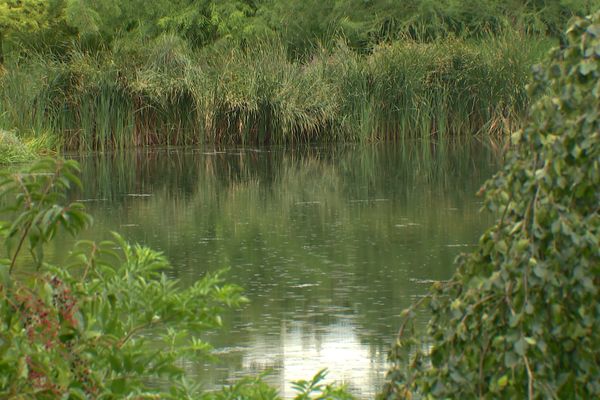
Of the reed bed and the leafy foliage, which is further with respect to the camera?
the reed bed

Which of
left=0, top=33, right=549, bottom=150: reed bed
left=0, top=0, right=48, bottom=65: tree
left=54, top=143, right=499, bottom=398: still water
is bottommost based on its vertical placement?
left=54, top=143, right=499, bottom=398: still water

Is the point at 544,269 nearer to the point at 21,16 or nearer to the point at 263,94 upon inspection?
the point at 263,94

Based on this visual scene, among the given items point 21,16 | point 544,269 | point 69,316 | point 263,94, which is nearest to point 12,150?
point 263,94

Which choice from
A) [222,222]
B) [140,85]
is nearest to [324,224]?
[222,222]

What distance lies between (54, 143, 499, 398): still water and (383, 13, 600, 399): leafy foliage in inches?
116

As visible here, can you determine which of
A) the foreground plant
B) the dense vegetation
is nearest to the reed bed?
the dense vegetation

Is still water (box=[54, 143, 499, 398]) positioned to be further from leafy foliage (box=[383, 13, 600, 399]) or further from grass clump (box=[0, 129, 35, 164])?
leafy foliage (box=[383, 13, 600, 399])

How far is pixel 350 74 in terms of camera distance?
Answer: 89.8 feet

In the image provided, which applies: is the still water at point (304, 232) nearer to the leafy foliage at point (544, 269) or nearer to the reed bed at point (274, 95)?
the reed bed at point (274, 95)

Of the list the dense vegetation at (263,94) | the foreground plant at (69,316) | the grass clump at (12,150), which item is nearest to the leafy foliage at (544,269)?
the foreground plant at (69,316)

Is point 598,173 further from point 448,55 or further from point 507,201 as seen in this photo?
point 448,55

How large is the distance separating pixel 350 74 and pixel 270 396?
917 inches

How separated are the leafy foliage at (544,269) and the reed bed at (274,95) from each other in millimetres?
22336

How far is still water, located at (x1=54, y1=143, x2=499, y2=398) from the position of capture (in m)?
7.74
